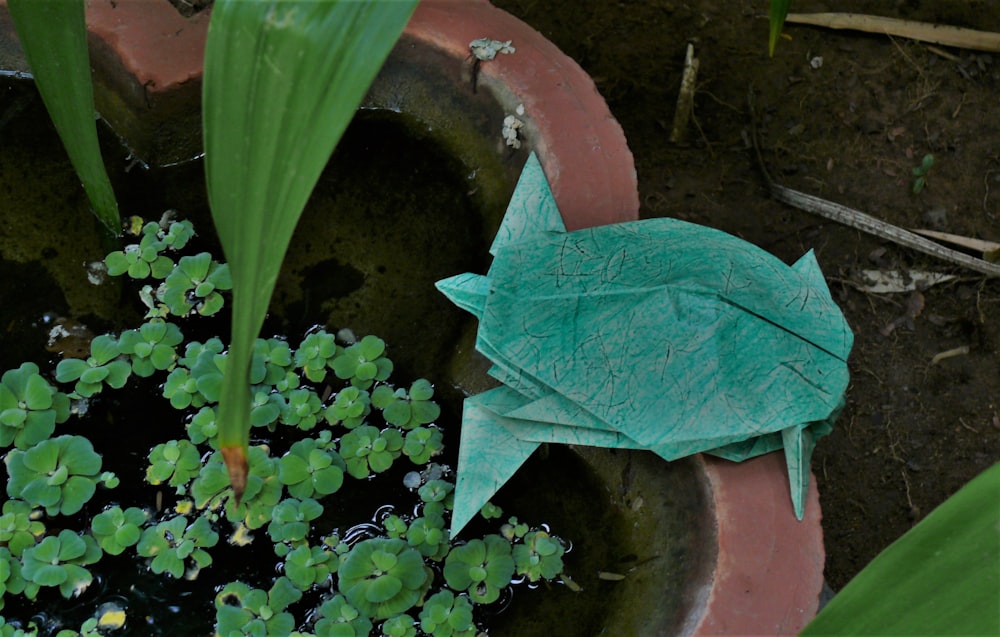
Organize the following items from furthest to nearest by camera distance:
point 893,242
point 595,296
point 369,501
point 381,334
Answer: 1. point 893,242
2. point 381,334
3. point 369,501
4. point 595,296

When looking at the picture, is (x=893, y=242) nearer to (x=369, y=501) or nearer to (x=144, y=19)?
(x=369, y=501)

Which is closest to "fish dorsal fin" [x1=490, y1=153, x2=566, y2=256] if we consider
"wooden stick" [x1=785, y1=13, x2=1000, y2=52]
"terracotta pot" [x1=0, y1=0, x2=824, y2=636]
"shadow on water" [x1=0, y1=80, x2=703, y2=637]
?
"terracotta pot" [x1=0, y1=0, x2=824, y2=636]

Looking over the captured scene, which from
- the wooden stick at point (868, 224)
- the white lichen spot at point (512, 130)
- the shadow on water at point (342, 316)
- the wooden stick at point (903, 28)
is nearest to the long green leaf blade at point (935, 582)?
the shadow on water at point (342, 316)

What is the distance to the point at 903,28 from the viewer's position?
5.70ft

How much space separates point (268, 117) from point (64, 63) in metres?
0.53

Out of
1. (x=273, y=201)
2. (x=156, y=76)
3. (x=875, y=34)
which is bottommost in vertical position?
(x=875, y=34)

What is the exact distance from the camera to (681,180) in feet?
5.39

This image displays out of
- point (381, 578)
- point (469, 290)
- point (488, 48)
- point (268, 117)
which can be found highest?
point (268, 117)

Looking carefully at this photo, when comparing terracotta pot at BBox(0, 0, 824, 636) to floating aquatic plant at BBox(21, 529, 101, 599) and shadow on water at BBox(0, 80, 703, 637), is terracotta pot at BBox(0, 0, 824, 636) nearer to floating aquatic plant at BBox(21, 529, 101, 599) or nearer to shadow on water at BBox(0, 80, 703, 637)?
shadow on water at BBox(0, 80, 703, 637)

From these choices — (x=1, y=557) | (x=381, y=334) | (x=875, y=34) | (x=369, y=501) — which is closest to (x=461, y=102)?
(x=381, y=334)

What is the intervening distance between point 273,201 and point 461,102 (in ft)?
2.56

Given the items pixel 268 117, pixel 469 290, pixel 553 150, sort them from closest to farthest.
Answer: pixel 268 117
pixel 469 290
pixel 553 150

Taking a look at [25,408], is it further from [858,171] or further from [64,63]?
[858,171]

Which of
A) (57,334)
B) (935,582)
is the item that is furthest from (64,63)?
(935,582)
